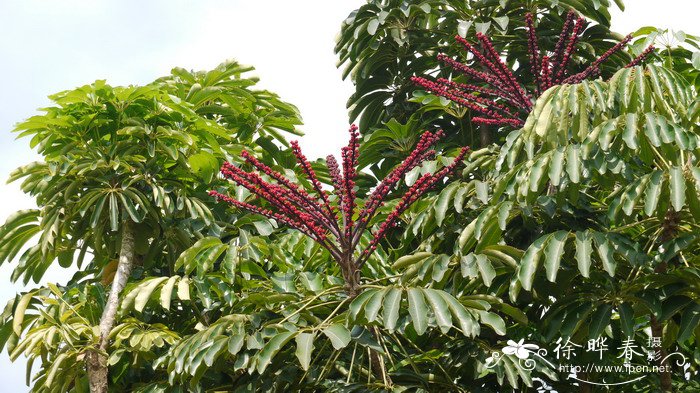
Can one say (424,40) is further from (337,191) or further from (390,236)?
(337,191)

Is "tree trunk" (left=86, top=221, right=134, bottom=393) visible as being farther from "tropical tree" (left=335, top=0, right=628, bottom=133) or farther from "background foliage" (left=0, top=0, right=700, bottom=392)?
"tropical tree" (left=335, top=0, right=628, bottom=133)

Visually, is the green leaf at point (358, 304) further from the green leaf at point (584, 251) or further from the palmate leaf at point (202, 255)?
the palmate leaf at point (202, 255)

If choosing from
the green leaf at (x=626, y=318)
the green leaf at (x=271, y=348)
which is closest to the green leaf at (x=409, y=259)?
the green leaf at (x=271, y=348)

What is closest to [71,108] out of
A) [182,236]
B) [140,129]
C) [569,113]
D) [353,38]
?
[140,129]

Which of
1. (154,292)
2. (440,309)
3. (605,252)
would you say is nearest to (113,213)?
(154,292)

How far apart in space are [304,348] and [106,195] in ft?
5.77

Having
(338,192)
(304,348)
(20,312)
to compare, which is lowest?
(304,348)

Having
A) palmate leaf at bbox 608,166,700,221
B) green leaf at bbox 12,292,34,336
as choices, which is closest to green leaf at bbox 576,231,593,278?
palmate leaf at bbox 608,166,700,221

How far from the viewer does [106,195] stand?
199 inches

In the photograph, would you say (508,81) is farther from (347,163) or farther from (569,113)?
(347,163)

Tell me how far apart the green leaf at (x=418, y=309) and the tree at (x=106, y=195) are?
66.6 inches

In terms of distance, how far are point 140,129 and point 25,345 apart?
115cm

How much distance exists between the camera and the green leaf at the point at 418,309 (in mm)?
3584

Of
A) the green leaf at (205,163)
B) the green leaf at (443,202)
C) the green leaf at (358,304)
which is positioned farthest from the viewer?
the green leaf at (205,163)
